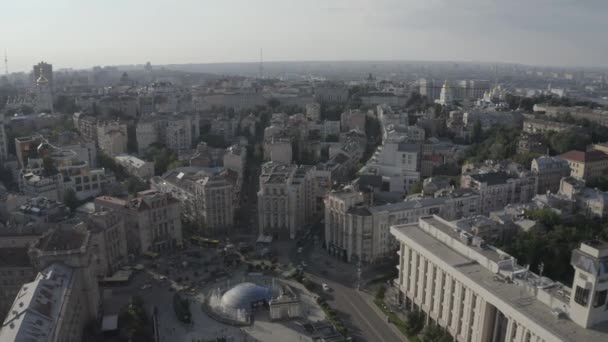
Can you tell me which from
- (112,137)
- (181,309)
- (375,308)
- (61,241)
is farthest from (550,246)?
(112,137)

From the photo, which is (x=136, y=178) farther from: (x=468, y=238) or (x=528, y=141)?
(x=528, y=141)

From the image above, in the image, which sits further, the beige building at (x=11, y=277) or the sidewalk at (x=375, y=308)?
the beige building at (x=11, y=277)

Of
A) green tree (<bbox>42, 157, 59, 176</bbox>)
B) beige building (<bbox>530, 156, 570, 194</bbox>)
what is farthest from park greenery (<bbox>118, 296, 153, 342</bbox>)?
beige building (<bbox>530, 156, 570, 194</bbox>)

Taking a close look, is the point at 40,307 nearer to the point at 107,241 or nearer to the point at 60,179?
the point at 107,241

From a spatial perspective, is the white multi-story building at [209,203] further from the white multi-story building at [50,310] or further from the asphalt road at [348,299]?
the white multi-story building at [50,310]

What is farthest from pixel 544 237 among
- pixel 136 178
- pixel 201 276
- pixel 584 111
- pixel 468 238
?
pixel 584 111

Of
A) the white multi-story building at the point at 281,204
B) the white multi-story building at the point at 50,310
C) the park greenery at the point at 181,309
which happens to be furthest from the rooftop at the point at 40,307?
the white multi-story building at the point at 281,204

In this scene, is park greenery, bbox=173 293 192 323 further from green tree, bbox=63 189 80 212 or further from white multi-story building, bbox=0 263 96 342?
green tree, bbox=63 189 80 212
